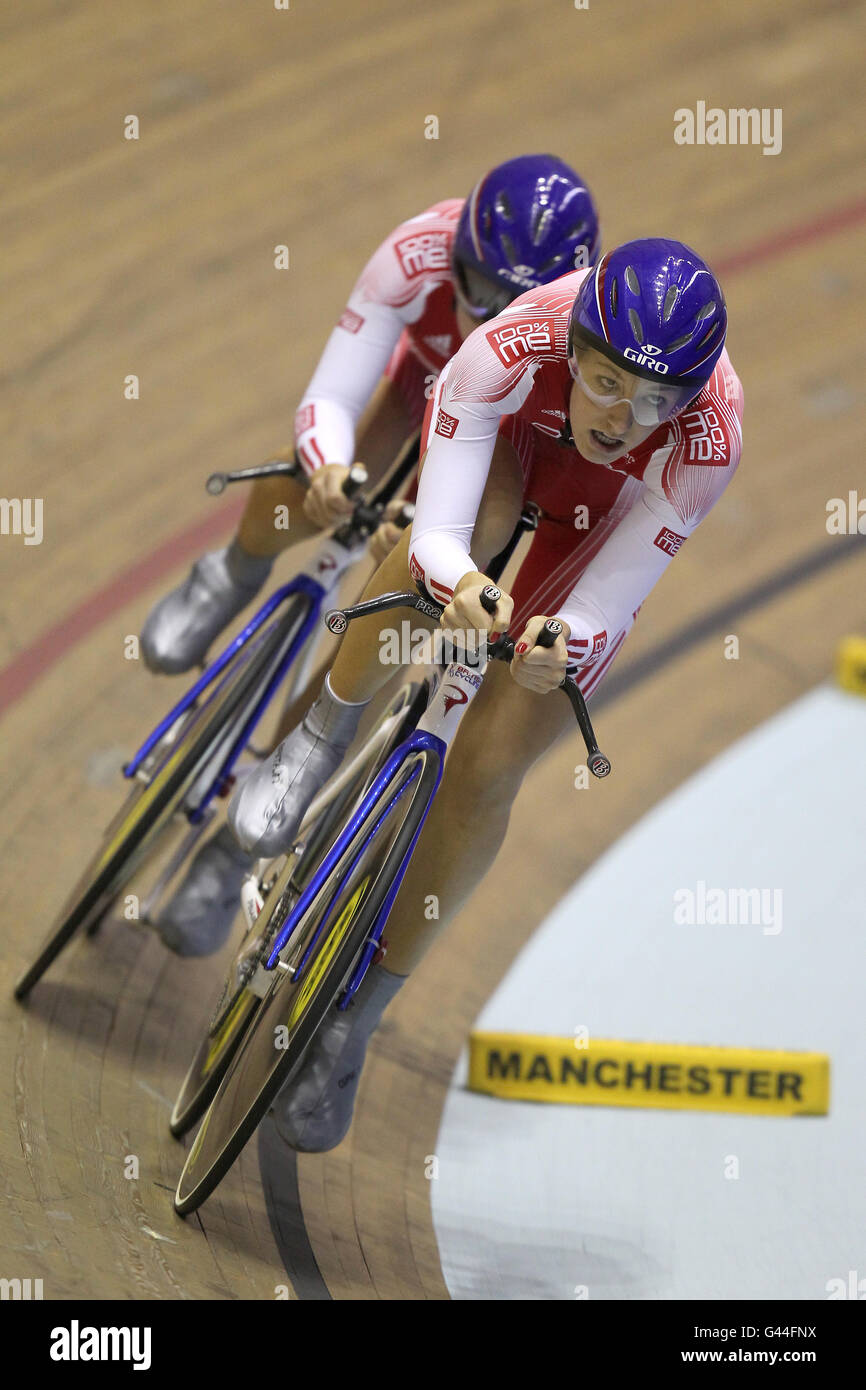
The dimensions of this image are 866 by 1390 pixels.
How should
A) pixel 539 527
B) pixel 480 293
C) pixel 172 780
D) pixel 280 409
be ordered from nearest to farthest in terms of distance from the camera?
pixel 539 527
pixel 480 293
pixel 172 780
pixel 280 409

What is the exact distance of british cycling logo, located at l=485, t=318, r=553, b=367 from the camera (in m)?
2.63

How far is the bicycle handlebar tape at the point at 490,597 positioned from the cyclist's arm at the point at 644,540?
7.9 inches

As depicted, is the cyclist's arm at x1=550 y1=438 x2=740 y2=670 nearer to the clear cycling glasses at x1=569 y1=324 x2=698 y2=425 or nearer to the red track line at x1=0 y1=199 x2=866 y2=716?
the clear cycling glasses at x1=569 y1=324 x2=698 y2=425

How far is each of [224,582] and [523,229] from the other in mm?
1089

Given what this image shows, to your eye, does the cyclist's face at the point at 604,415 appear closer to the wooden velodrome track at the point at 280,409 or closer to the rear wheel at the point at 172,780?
the rear wheel at the point at 172,780

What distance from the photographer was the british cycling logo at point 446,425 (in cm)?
265

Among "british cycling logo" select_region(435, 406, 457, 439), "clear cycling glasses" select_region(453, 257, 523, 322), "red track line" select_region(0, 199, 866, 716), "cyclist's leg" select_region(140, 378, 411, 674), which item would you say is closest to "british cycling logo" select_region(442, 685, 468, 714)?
"british cycling logo" select_region(435, 406, 457, 439)

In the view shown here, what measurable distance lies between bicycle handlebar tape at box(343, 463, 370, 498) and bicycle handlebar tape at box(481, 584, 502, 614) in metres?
0.73

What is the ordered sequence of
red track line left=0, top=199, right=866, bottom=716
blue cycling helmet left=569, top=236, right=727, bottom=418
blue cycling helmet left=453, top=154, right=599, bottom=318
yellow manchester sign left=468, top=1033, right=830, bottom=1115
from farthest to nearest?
red track line left=0, top=199, right=866, bottom=716
yellow manchester sign left=468, top=1033, right=830, bottom=1115
blue cycling helmet left=453, top=154, right=599, bottom=318
blue cycling helmet left=569, top=236, right=727, bottom=418

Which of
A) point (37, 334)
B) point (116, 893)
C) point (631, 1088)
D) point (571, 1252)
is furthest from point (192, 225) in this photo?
point (571, 1252)

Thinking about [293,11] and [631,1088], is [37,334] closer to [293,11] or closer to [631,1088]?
[293,11]

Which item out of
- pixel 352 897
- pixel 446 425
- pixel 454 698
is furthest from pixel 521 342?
pixel 352 897

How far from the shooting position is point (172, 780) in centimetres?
339
